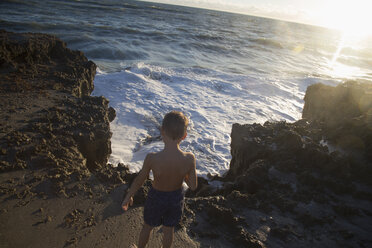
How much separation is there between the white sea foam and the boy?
9.25 ft

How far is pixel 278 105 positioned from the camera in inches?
357

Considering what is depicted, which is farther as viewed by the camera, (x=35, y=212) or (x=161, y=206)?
(x=35, y=212)

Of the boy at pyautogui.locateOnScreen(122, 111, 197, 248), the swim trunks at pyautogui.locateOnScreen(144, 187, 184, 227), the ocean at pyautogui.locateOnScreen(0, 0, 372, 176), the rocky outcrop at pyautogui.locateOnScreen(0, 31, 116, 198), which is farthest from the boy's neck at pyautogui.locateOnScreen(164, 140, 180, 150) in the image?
the ocean at pyautogui.locateOnScreen(0, 0, 372, 176)

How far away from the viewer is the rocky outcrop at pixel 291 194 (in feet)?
7.56

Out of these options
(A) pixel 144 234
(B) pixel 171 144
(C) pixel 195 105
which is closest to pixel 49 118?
(A) pixel 144 234

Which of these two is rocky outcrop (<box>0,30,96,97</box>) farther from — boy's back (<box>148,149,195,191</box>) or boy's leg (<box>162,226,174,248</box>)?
boy's leg (<box>162,226,174,248</box>)

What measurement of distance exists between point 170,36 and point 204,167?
18956mm

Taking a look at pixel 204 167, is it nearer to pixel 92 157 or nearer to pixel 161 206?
pixel 92 157

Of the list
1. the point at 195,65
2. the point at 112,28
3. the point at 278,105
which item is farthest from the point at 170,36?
the point at 278,105

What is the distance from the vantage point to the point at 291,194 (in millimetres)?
2783

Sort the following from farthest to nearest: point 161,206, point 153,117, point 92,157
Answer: point 153,117, point 92,157, point 161,206

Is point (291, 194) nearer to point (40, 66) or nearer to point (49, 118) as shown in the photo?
point (49, 118)

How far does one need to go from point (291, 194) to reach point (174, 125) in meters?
1.97

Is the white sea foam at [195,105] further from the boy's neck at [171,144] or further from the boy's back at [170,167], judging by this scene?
the boy's neck at [171,144]
